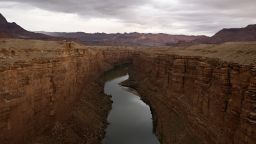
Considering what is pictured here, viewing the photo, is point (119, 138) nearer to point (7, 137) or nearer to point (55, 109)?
A: point (55, 109)

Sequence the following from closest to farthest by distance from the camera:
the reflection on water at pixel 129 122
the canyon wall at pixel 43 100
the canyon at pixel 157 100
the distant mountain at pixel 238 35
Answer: the canyon at pixel 157 100
the canyon wall at pixel 43 100
the reflection on water at pixel 129 122
the distant mountain at pixel 238 35

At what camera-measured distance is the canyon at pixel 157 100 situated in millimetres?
22109

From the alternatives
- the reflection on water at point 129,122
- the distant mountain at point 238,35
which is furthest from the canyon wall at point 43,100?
the distant mountain at point 238,35

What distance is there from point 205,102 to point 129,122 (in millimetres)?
18813

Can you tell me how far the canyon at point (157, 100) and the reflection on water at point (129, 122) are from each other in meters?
1.19

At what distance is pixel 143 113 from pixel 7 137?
1155 inches

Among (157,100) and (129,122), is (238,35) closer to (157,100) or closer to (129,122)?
(157,100)

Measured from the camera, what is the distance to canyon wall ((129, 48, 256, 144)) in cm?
2034

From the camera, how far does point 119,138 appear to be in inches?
1507

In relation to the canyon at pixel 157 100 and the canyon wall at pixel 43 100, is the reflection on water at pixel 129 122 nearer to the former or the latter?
the canyon at pixel 157 100

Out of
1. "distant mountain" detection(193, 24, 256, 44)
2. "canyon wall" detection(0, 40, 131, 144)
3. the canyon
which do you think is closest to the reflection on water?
the canyon

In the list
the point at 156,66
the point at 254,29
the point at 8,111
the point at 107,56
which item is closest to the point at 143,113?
the point at 156,66

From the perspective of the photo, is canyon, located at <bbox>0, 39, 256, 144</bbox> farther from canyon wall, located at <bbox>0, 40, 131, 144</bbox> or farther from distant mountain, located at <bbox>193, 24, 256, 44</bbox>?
distant mountain, located at <bbox>193, 24, 256, 44</bbox>

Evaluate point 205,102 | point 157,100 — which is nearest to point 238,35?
point 157,100
